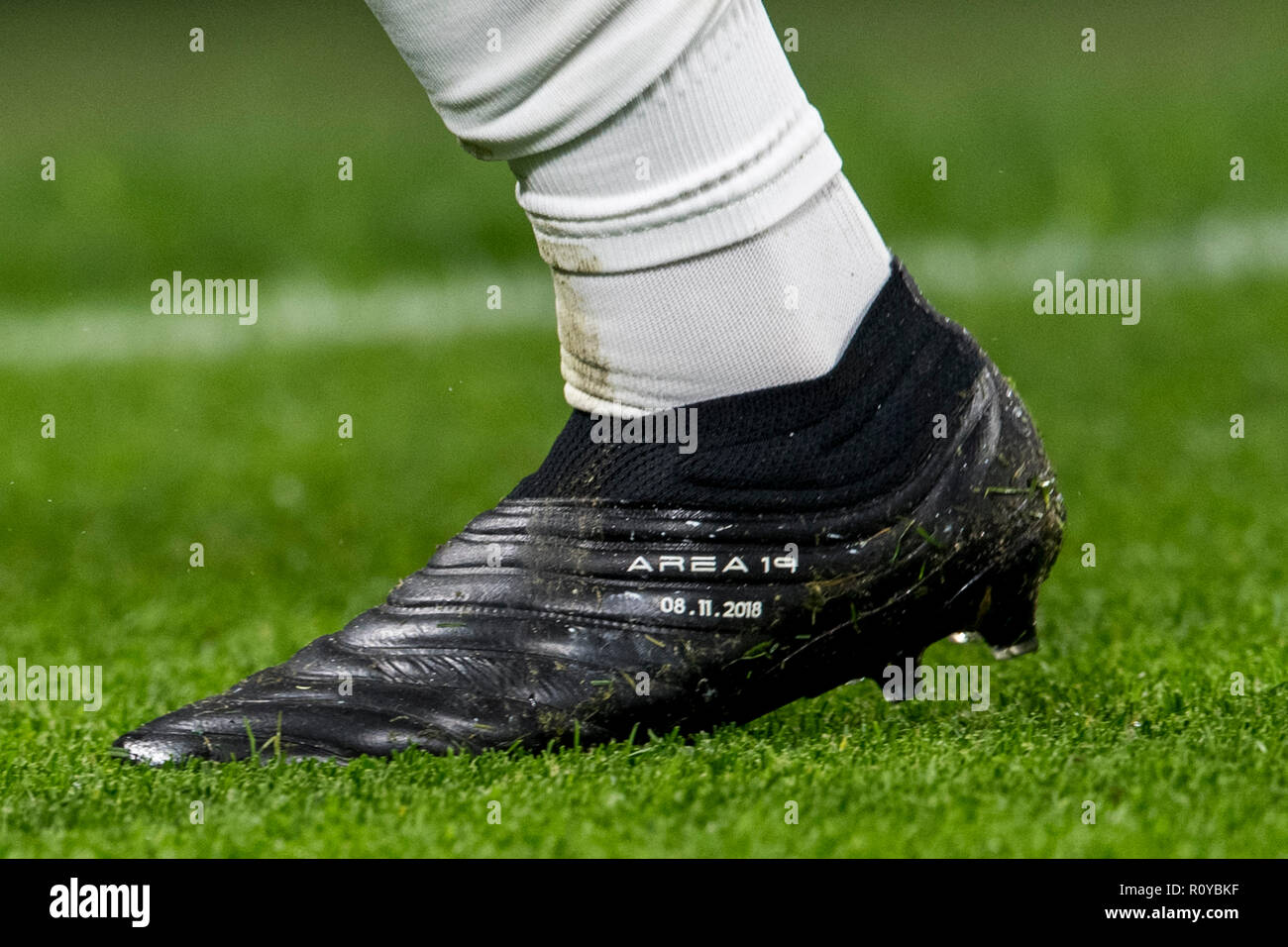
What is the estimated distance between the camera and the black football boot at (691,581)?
113 centimetres

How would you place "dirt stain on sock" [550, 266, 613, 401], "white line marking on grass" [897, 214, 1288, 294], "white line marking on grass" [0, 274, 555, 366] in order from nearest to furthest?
"dirt stain on sock" [550, 266, 613, 401] → "white line marking on grass" [0, 274, 555, 366] → "white line marking on grass" [897, 214, 1288, 294]

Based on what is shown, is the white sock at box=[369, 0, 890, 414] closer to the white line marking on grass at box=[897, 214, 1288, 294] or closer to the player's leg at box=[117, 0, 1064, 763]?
the player's leg at box=[117, 0, 1064, 763]

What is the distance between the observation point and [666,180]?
1087 millimetres

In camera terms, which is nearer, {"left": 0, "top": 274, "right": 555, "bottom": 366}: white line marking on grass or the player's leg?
the player's leg

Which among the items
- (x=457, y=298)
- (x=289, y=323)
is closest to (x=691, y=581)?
(x=289, y=323)

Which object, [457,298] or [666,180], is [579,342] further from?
[457,298]

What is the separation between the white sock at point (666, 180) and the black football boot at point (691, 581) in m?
0.04

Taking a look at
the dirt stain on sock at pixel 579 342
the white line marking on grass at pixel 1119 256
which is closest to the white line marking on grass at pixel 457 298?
the white line marking on grass at pixel 1119 256

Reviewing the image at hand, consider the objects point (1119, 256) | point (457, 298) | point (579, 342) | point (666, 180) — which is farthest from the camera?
point (457, 298)

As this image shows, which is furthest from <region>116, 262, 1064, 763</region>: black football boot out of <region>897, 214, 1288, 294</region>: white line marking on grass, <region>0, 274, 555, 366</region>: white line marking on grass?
<region>897, 214, 1288, 294</region>: white line marking on grass

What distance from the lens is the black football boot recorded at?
3.72ft

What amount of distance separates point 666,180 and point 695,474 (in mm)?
210

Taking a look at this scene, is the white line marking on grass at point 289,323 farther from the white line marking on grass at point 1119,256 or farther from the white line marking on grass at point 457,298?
the white line marking on grass at point 1119,256
